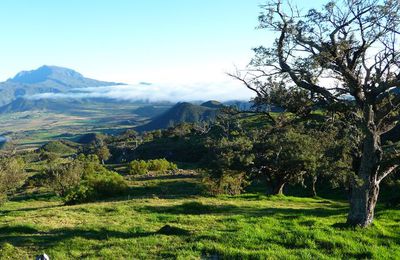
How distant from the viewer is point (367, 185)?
20562 mm

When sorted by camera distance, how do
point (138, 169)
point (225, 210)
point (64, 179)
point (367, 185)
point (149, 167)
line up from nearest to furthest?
point (367, 185) → point (225, 210) → point (64, 179) → point (138, 169) → point (149, 167)

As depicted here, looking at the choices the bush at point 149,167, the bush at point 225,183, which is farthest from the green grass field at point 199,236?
the bush at point 149,167

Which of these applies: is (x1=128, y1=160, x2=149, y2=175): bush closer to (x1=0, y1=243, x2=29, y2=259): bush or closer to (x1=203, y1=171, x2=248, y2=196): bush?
(x1=203, y1=171, x2=248, y2=196): bush

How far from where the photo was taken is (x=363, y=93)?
21078 millimetres

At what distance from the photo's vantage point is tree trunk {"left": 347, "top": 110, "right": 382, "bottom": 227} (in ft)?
67.3

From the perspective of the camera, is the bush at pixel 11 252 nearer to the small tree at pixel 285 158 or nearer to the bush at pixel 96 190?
the bush at pixel 96 190

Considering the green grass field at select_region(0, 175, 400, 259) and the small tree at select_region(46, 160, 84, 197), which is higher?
the green grass field at select_region(0, 175, 400, 259)

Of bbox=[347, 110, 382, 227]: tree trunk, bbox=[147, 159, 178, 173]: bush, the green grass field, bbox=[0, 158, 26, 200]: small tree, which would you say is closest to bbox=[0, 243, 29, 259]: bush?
the green grass field

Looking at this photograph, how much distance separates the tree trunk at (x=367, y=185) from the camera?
20.5m

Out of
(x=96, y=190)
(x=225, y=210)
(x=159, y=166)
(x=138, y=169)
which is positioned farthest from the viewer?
(x=159, y=166)

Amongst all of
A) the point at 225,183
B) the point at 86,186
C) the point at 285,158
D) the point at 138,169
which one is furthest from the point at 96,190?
the point at 138,169

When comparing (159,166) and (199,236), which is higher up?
(199,236)

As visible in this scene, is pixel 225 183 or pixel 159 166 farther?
pixel 159 166

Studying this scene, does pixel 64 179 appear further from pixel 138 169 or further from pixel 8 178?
pixel 138 169
